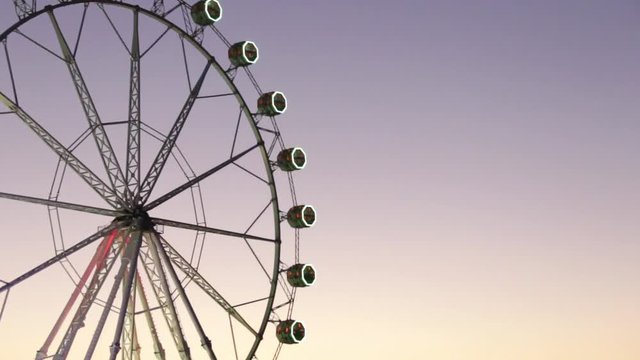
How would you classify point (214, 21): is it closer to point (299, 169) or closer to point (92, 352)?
point (299, 169)

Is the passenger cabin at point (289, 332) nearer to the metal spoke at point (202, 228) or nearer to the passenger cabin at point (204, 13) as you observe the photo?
the metal spoke at point (202, 228)

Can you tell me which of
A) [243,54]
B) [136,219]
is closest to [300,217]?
[243,54]

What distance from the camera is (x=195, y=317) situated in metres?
35.3

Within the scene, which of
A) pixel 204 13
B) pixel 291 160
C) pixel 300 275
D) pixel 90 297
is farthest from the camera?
pixel 291 160

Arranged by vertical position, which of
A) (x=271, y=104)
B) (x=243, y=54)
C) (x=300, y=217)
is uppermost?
(x=243, y=54)

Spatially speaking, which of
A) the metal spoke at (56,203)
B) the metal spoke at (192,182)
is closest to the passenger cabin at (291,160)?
the metal spoke at (192,182)

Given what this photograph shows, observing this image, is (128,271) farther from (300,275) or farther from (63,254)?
(300,275)

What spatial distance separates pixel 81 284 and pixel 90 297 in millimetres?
1225

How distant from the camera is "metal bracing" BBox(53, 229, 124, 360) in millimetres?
30656

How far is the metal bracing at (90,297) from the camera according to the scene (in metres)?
30.7

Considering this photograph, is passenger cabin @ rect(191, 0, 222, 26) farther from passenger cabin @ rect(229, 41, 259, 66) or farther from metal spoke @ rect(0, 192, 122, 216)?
metal spoke @ rect(0, 192, 122, 216)

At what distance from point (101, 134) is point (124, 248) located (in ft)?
16.2

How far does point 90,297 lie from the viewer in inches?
1264

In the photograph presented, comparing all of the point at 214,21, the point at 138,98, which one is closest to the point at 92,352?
the point at 138,98
